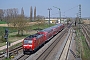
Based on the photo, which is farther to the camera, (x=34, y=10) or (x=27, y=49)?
(x=34, y=10)

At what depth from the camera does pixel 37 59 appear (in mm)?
26422

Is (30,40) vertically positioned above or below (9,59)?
above

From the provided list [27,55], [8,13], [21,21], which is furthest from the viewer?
[8,13]

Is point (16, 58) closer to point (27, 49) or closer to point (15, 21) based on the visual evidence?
point (27, 49)

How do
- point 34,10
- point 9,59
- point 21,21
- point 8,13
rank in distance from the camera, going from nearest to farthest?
1. point 9,59
2. point 21,21
3. point 8,13
4. point 34,10

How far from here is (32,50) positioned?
96.0 feet

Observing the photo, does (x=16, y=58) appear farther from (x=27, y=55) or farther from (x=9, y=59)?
(x=27, y=55)

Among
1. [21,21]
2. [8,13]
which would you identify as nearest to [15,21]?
[21,21]

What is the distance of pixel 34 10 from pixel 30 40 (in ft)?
453

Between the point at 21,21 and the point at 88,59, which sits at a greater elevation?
the point at 21,21

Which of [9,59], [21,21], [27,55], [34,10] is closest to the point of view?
[9,59]

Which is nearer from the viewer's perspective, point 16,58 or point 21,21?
point 16,58

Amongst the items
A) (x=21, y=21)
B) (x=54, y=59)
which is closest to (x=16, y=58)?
(x=54, y=59)

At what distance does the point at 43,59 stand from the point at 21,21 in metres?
29.2
